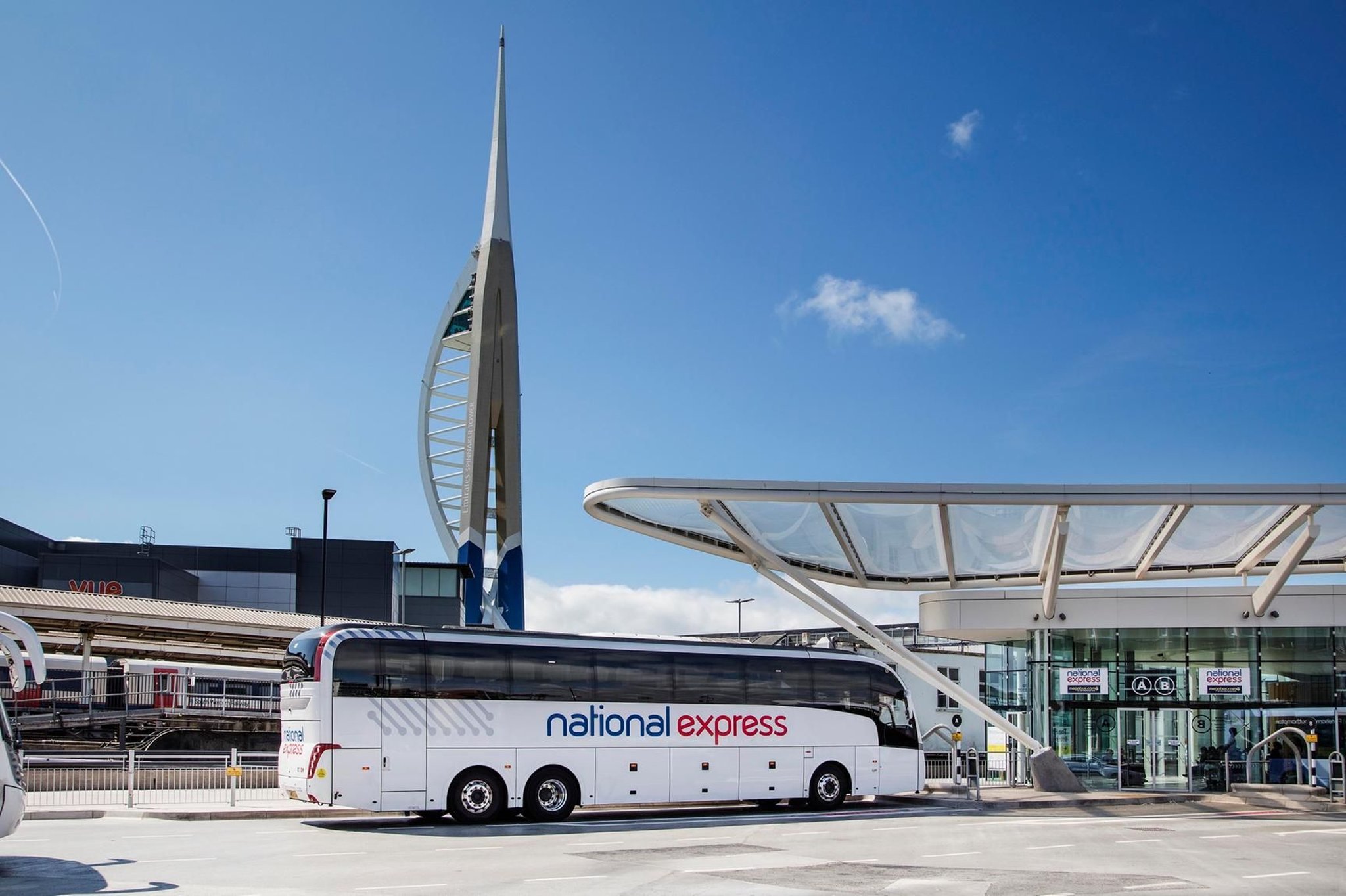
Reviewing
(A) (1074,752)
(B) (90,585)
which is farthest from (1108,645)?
(B) (90,585)

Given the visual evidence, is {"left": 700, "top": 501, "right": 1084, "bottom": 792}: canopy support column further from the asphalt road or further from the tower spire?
the tower spire

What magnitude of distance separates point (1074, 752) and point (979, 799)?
656 centimetres

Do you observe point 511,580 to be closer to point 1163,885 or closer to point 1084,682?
point 1084,682

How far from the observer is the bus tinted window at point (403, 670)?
19.9m

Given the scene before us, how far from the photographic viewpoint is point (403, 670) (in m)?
20.1

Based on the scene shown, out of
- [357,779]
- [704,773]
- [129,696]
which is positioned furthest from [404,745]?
[129,696]

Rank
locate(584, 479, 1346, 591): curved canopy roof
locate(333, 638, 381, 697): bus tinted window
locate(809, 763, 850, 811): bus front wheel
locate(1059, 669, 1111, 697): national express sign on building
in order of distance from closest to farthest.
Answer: locate(333, 638, 381, 697): bus tinted window
locate(809, 763, 850, 811): bus front wheel
locate(584, 479, 1346, 591): curved canopy roof
locate(1059, 669, 1111, 697): national express sign on building

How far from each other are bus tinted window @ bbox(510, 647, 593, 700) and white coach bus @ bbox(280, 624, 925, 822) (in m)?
0.02

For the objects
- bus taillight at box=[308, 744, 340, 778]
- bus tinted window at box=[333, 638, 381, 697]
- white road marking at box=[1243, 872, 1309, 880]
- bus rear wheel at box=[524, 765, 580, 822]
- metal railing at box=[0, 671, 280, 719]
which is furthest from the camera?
metal railing at box=[0, 671, 280, 719]

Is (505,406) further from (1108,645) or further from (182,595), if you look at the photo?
(1108,645)

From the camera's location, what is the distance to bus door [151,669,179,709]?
Answer: 37.1 m

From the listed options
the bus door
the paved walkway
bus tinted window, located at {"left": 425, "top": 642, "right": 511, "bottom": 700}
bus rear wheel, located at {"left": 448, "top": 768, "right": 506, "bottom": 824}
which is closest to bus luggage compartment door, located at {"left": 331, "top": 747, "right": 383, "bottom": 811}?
bus rear wheel, located at {"left": 448, "top": 768, "right": 506, "bottom": 824}

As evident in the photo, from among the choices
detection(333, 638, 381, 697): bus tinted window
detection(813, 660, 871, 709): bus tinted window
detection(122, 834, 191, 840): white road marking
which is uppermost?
detection(333, 638, 381, 697): bus tinted window

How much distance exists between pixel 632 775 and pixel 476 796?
295 centimetres
